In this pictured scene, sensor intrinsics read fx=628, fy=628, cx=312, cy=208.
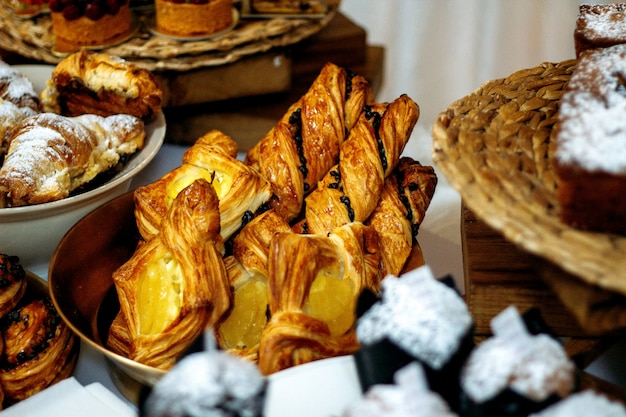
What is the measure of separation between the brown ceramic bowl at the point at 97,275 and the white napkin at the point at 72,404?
0.07 m

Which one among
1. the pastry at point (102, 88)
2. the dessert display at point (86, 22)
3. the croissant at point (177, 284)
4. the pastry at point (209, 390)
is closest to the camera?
the pastry at point (209, 390)

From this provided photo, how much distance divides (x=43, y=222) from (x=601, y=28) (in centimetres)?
93

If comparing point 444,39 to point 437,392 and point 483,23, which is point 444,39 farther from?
point 437,392

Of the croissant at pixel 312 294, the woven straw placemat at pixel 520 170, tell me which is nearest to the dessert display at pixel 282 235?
the croissant at pixel 312 294

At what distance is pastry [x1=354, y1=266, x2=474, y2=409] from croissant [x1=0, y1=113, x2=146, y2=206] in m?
0.73

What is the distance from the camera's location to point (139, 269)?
870 mm

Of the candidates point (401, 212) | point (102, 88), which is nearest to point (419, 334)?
point (401, 212)

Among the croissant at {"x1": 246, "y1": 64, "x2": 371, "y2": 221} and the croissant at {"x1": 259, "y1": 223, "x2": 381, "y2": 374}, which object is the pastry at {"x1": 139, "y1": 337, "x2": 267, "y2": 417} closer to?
the croissant at {"x1": 259, "y1": 223, "x2": 381, "y2": 374}

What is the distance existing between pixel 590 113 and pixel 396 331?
0.32 meters

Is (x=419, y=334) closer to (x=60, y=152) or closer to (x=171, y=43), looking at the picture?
(x=60, y=152)

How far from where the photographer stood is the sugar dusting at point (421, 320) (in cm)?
51

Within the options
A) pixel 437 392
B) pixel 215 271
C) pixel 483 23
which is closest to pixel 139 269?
pixel 215 271

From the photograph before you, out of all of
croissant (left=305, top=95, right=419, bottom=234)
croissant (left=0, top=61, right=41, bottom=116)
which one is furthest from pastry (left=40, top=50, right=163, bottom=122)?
croissant (left=305, top=95, right=419, bottom=234)

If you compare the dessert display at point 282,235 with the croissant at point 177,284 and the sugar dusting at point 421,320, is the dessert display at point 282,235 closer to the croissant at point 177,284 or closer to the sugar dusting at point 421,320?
the croissant at point 177,284
